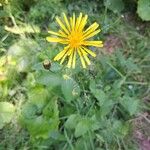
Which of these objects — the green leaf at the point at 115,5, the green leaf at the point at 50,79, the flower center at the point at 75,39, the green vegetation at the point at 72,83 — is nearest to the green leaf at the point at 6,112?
the green vegetation at the point at 72,83

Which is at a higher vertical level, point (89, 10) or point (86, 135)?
point (89, 10)

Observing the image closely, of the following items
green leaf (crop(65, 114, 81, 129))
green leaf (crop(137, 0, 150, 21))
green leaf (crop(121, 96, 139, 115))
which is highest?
green leaf (crop(137, 0, 150, 21))

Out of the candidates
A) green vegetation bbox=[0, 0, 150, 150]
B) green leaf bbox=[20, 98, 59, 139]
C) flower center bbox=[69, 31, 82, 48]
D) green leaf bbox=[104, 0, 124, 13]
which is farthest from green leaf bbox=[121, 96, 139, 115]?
green leaf bbox=[104, 0, 124, 13]

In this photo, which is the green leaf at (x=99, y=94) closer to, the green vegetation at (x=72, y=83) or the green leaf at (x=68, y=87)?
the green vegetation at (x=72, y=83)

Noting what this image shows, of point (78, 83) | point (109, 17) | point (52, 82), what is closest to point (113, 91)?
point (78, 83)

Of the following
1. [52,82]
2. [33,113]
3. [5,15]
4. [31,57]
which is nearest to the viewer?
[52,82]

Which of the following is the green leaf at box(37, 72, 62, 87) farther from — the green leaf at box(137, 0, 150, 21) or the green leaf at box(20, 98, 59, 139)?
the green leaf at box(137, 0, 150, 21)

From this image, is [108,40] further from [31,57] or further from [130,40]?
[31,57]
